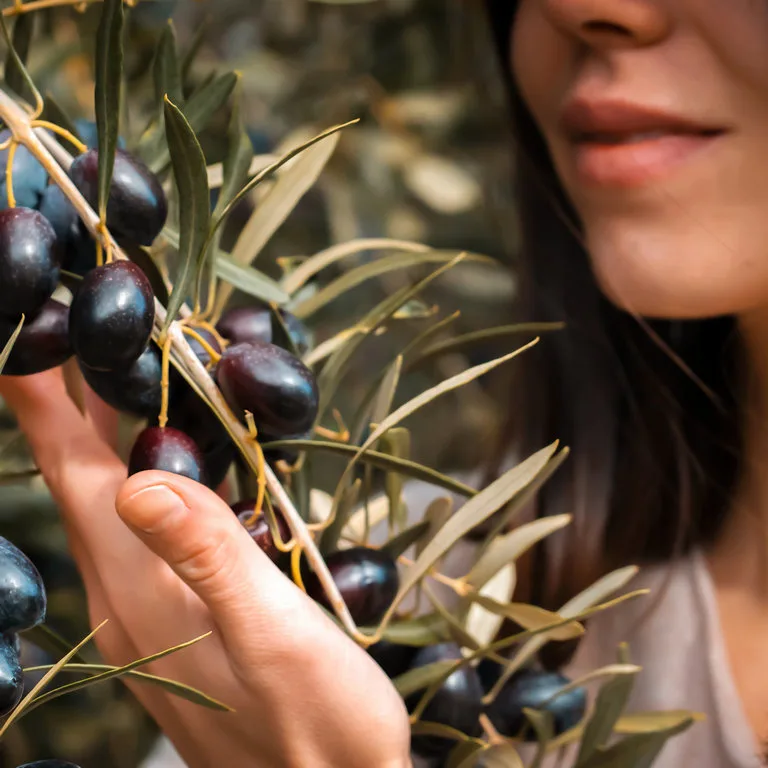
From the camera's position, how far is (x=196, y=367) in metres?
0.36

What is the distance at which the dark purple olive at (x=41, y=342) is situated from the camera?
35 cm

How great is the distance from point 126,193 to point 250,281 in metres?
0.09

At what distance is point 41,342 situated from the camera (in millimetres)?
353

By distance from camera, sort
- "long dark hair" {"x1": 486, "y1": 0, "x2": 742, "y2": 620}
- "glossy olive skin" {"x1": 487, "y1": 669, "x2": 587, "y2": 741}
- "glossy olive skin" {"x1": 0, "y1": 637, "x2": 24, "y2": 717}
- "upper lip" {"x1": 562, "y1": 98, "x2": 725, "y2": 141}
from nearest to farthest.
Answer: "glossy olive skin" {"x1": 0, "y1": 637, "x2": 24, "y2": 717}
"glossy olive skin" {"x1": 487, "y1": 669, "x2": 587, "y2": 741}
"upper lip" {"x1": 562, "y1": 98, "x2": 725, "y2": 141}
"long dark hair" {"x1": 486, "y1": 0, "x2": 742, "y2": 620}

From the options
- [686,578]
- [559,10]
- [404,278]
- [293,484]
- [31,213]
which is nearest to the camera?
[31,213]

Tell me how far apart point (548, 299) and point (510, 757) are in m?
0.62

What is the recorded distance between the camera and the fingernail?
31cm

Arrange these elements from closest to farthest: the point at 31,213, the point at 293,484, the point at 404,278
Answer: the point at 31,213, the point at 293,484, the point at 404,278

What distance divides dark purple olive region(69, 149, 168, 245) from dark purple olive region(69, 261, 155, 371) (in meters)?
0.03

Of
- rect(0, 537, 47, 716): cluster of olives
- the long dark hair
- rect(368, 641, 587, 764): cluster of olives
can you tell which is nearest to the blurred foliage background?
the long dark hair

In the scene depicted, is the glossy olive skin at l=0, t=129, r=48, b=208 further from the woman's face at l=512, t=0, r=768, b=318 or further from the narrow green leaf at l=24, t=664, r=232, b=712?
the woman's face at l=512, t=0, r=768, b=318

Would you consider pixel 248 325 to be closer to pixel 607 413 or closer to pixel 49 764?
pixel 49 764

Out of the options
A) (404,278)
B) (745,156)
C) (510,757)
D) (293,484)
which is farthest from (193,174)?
(404,278)

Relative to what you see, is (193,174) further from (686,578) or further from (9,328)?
(686,578)
